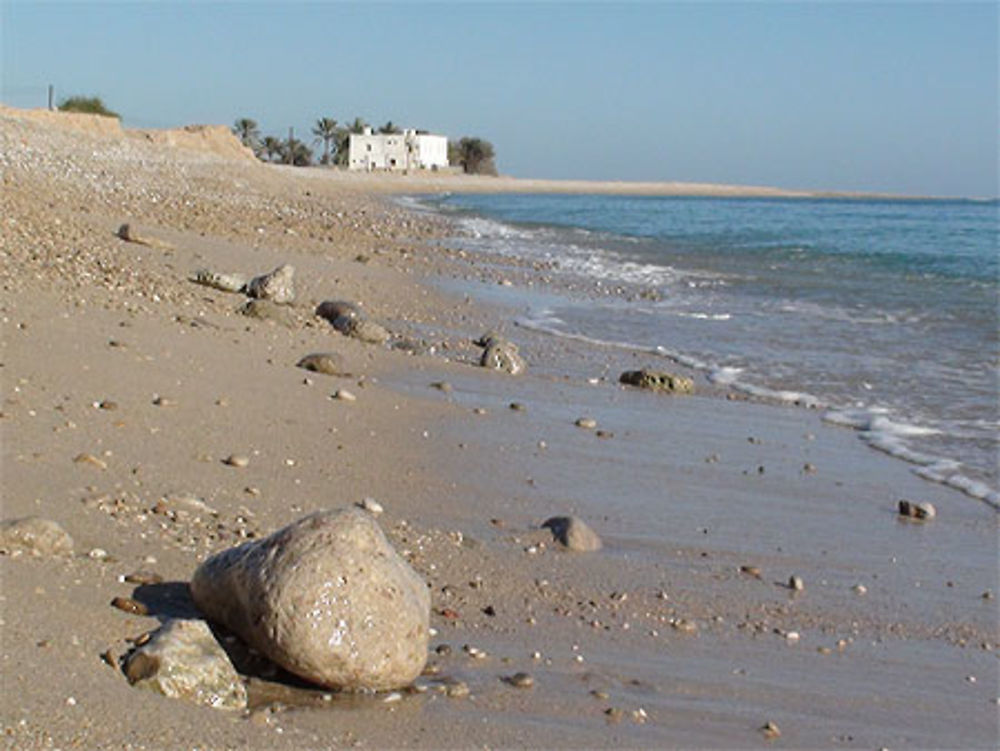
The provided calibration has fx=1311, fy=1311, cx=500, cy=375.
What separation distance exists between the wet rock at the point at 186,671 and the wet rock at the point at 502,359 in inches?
249

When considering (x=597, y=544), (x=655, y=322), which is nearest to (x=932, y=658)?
(x=597, y=544)

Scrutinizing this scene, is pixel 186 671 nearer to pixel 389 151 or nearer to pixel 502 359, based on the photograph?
pixel 502 359

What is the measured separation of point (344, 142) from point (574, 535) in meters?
114

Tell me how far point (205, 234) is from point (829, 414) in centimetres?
1031

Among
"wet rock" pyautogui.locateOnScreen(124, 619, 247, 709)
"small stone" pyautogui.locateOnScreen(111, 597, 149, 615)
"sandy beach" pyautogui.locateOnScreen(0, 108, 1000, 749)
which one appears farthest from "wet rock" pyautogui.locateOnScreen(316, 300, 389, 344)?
"wet rock" pyautogui.locateOnScreen(124, 619, 247, 709)

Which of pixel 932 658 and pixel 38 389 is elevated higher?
pixel 38 389

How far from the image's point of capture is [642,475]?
23.1 feet

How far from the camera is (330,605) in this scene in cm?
373

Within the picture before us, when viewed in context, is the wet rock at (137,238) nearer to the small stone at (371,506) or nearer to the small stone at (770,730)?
the small stone at (371,506)

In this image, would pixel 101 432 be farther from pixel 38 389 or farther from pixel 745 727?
pixel 745 727

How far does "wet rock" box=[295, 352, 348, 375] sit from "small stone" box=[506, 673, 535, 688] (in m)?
4.84

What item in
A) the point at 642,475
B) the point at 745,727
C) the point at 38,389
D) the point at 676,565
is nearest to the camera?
the point at 745,727

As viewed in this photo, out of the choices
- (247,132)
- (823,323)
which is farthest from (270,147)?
(823,323)

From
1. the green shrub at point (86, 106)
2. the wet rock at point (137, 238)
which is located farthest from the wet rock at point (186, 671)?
the green shrub at point (86, 106)
